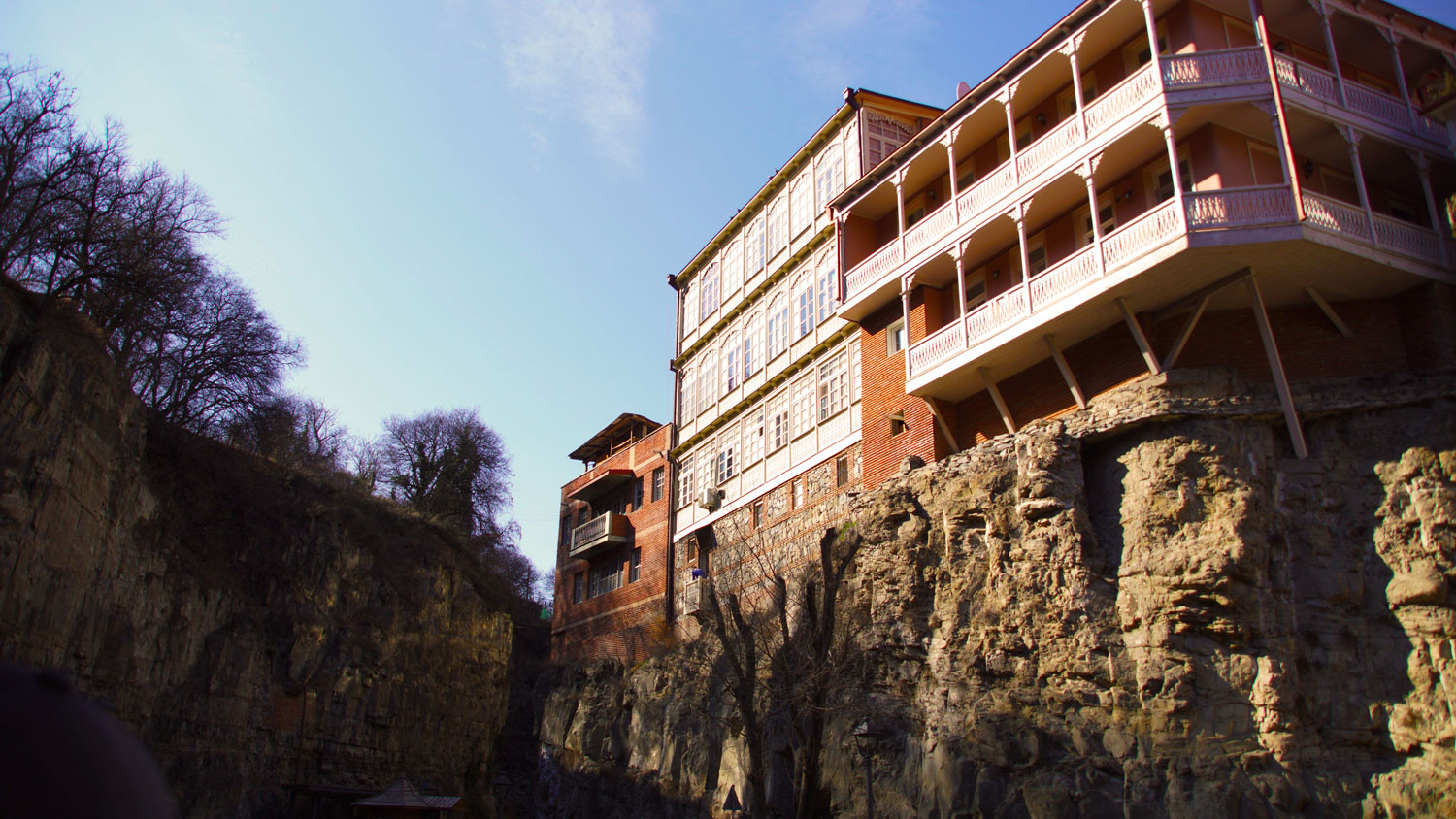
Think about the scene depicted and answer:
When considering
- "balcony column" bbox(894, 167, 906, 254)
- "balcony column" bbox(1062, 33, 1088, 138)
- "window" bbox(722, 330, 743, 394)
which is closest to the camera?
"balcony column" bbox(1062, 33, 1088, 138)

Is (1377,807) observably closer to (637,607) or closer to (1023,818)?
(1023,818)

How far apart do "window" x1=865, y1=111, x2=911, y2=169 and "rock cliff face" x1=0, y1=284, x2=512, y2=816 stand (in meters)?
20.9

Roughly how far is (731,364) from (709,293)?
4.28 metres

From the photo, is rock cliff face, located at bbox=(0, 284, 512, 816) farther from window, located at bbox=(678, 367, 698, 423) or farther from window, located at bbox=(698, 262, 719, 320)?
window, located at bbox=(698, 262, 719, 320)

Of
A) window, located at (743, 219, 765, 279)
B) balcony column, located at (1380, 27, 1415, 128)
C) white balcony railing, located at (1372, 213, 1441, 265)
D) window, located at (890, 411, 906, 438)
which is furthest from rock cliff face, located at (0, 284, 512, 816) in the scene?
balcony column, located at (1380, 27, 1415, 128)

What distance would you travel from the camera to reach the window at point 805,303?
3147 centimetres

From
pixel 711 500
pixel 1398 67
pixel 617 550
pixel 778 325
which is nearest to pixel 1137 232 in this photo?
pixel 1398 67

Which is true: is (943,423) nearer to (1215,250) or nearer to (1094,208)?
(1094,208)

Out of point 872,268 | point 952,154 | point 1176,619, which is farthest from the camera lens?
point 872,268

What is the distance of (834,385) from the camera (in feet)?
96.1

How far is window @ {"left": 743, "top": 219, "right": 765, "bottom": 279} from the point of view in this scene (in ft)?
117

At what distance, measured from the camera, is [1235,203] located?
1856cm

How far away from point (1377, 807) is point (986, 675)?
6743mm

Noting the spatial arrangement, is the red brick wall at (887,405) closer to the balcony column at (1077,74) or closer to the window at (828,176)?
the window at (828,176)
